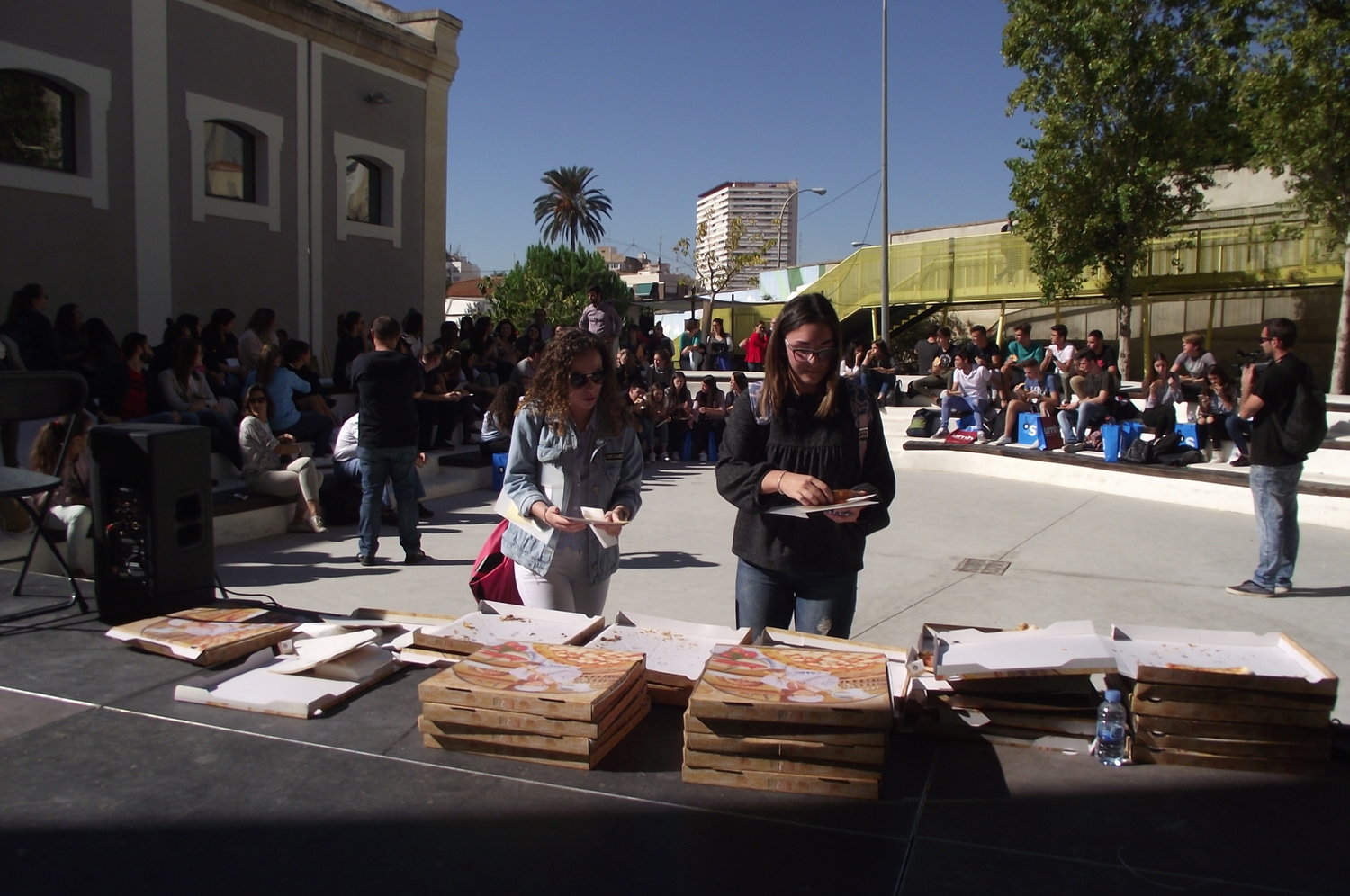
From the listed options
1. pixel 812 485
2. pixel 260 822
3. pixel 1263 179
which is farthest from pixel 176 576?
pixel 1263 179

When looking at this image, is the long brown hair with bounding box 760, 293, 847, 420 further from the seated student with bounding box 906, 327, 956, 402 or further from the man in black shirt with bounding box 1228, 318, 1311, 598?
the seated student with bounding box 906, 327, 956, 402

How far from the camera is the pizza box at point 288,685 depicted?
2900 millimetres

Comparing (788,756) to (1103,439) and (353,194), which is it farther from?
(353,194)

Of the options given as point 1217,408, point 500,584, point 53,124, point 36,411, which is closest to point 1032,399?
point 1217,408

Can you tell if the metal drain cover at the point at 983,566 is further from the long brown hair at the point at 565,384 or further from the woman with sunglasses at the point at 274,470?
the woman with sunglasses at the point at 274,470

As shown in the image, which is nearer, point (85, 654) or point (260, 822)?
point (260, 822)

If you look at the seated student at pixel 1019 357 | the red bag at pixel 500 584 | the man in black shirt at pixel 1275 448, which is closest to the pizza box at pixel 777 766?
the red bag at pixel 500 584

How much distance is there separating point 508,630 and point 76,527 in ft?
15.9

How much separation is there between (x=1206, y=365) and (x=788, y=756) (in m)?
15.4

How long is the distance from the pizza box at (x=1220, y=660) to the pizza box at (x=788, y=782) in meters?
0.80

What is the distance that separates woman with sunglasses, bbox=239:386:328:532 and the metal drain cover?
5.82 metres

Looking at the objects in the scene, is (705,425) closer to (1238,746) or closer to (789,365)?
(789,365)

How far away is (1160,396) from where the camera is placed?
50.1 feet

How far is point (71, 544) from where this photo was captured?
265 inches
